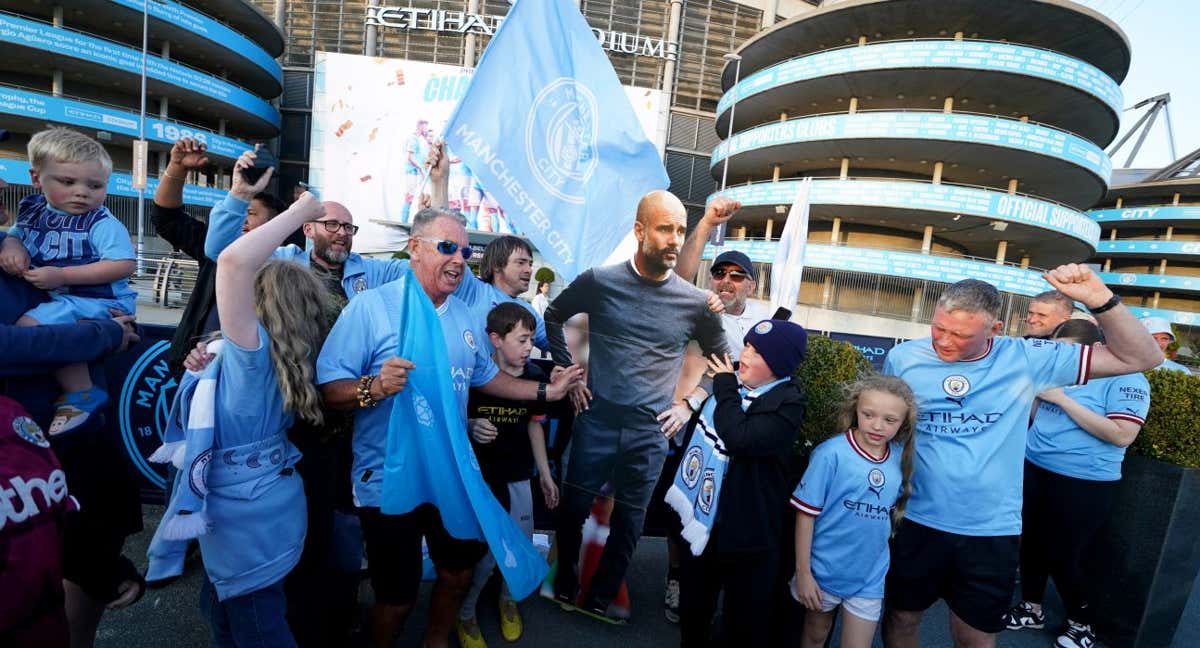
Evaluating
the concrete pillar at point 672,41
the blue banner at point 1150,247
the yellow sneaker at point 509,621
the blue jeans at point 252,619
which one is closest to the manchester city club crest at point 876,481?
the yellow sneaker at point 509,621

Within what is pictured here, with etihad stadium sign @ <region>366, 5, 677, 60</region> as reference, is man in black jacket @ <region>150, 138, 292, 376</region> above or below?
below

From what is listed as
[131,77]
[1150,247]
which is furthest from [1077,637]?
[1150,247]

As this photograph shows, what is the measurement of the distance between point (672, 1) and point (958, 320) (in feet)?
116

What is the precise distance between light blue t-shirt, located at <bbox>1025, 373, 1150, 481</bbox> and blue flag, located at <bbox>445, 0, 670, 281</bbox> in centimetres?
297

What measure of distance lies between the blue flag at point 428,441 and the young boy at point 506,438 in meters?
0.38

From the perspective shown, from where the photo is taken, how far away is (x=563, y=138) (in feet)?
10.1

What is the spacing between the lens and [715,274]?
12.2 ft

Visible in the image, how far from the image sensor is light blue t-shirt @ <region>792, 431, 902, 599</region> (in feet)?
8.02

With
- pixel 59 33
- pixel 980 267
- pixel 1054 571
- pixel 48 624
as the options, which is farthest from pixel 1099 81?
pixel 59 33

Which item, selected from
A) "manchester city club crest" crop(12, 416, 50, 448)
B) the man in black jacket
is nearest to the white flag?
the man in black jacket

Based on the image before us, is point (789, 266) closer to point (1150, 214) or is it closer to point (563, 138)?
point (563, 138)

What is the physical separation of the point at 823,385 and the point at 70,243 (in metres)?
3.82

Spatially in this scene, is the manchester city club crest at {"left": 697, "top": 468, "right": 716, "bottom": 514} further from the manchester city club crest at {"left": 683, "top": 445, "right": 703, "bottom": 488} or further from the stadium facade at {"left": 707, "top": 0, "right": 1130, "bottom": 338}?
the stadium facade at {"left": 707, "top": 0, "right": 1130, "bottom": 338}

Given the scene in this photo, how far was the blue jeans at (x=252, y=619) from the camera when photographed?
197 centimetres
